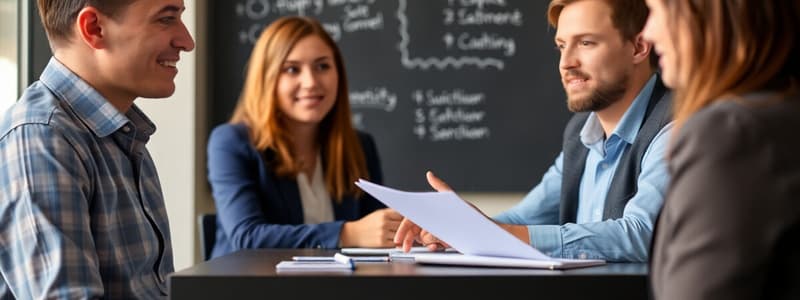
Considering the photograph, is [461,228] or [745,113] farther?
[461,228]

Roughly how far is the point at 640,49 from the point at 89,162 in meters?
→ 1.18

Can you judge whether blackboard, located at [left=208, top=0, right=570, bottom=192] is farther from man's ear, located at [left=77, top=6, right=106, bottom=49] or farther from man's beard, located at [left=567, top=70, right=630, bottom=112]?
man's ear, located at [left=77, top=6, right=106, bottom=49]

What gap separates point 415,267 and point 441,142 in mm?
2299

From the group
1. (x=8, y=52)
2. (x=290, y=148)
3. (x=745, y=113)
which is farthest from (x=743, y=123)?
(x=8, y=52)

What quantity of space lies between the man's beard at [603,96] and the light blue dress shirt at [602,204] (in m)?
0.05

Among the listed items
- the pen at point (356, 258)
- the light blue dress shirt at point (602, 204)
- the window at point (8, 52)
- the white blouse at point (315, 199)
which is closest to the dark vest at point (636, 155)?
the light blue dress shirt at point (602, 204)

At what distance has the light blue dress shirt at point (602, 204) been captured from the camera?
71.1 inches

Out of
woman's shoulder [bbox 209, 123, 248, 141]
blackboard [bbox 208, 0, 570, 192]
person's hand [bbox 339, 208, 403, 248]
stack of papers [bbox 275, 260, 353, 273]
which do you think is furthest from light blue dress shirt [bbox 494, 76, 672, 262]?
blackboard [bbox 208, 0, 570, 192]

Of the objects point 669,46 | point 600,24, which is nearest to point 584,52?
point 600,24

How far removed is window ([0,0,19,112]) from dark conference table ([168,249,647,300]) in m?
1.87

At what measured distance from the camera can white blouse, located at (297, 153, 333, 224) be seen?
3.14m

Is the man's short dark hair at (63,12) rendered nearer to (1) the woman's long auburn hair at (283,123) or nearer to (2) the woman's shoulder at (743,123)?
(2) the woman's shoulder at (743,123)

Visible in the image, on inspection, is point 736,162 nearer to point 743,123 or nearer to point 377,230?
point 743,123

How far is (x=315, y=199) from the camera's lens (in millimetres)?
3170
